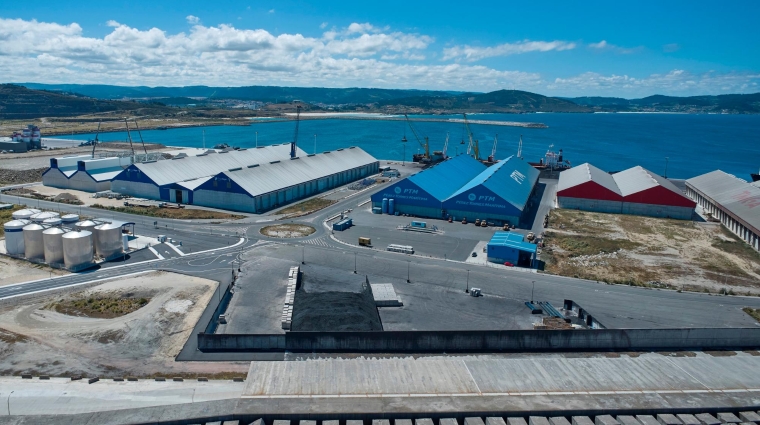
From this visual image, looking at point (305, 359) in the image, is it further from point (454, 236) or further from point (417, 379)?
point (454, 236)

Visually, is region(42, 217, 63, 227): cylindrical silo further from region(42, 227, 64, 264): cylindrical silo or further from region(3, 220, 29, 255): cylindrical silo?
region(42, 227, 64, 264): cylindrical silo

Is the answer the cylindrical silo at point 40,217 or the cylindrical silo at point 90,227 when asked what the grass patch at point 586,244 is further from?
the cylindrical silo at point 40,217

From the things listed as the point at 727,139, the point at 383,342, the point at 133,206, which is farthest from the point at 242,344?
the point at 727,139

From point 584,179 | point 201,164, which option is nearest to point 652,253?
point 584,179

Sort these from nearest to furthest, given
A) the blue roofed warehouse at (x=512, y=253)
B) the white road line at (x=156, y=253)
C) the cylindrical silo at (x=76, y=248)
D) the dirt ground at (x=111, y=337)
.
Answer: the dirt ground at (x=111, y=337) < the cylindrical silo at (x=76, y=248) < the white road line at (x=156, y=253) < the blue roofed warehouse at (x=512, y=253)

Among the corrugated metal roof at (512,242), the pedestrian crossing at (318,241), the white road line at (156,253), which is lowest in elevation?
the white road line at (156,253)

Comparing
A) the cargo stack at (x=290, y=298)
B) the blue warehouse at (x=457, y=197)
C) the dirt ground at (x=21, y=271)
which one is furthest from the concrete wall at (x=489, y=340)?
the blue warehouse at (x=457, y=197)

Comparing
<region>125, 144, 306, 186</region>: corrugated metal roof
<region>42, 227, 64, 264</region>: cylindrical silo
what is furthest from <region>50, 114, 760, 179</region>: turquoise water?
<region>42, 227, 64, 264</region>: cylindrical silo
